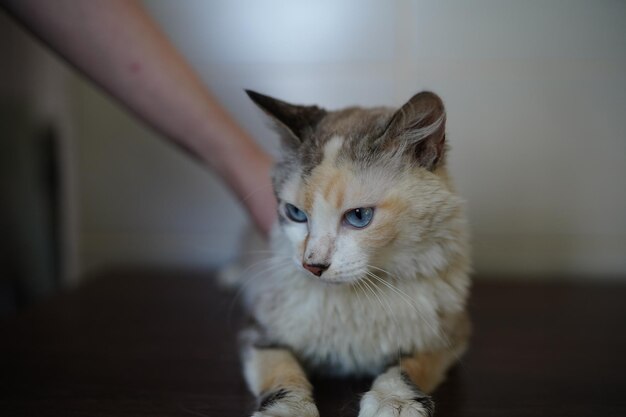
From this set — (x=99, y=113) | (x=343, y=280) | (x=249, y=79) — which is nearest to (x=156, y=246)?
(x=99, y=113)

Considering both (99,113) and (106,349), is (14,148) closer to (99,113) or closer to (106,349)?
(99,113)

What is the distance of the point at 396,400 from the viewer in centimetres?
77

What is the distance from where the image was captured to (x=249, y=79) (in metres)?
1.59

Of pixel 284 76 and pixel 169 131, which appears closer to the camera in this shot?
pixel 169 131

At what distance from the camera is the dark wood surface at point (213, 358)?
0.86 m

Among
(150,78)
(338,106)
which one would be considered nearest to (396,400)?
(150,78)

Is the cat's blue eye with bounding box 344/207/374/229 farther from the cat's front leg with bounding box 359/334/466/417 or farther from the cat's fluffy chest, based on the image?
the cat's front leg with bounding box 359/334/466/417

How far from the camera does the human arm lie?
1049 millimetres

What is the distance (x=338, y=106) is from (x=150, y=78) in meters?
0.58

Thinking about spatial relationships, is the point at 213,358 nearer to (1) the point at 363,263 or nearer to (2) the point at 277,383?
(2) the point at 277,383

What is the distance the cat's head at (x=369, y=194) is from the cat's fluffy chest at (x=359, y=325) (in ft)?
0.17

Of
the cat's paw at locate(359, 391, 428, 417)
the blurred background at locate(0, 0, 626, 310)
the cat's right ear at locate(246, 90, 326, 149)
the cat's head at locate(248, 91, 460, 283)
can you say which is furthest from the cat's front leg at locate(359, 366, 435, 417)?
the blurred background at locate(0, 0, 626, 310)

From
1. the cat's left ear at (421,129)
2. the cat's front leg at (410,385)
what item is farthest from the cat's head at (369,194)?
the cat's front leg at (410,385)

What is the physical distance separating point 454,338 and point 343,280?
292 mm
